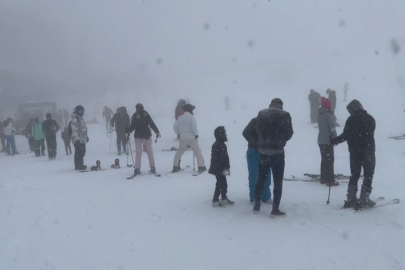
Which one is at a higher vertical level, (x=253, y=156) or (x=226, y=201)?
(x=253, y=156)

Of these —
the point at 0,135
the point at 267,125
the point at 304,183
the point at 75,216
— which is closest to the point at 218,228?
the point at 267,125

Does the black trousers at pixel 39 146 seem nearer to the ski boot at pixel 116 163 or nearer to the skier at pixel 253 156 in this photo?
the ski boot at pixel 116 163

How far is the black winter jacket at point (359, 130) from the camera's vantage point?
5.93m

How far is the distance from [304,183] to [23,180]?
7851 millimetres

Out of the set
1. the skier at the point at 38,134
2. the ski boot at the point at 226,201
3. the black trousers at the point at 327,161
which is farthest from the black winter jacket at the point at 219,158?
the skier at the point at 38,134

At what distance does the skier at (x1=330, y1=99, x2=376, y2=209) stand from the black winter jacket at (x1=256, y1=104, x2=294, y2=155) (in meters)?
1.12

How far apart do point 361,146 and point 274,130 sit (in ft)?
4.99

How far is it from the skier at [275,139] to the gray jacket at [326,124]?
2.28 metres

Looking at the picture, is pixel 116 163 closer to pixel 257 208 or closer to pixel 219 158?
pixel 219 158

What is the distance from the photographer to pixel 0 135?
20125mm

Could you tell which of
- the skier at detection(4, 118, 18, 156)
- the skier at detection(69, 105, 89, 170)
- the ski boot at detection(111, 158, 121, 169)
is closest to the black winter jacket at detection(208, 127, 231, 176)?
the ski boot at detection(111, 158, 121, 169)

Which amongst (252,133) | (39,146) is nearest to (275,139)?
(252,133)

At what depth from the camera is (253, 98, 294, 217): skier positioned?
5758 millimetres

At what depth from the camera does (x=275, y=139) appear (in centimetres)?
577
